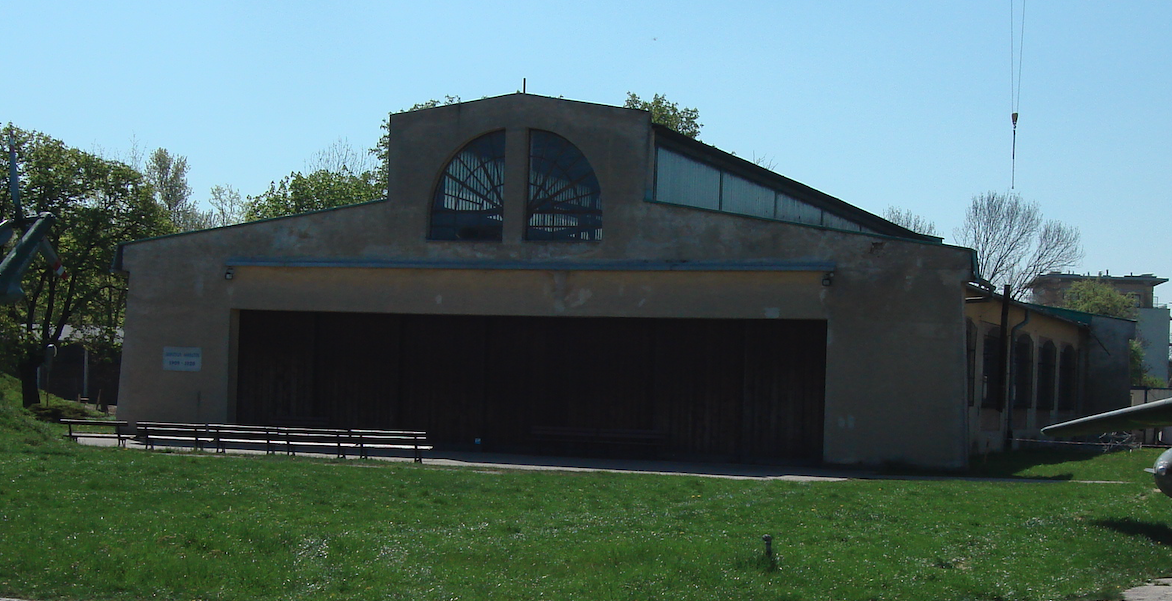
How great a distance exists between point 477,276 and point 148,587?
15.2m

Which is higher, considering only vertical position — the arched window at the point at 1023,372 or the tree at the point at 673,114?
the tree at the point at 673,114

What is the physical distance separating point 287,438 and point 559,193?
7.99 metres

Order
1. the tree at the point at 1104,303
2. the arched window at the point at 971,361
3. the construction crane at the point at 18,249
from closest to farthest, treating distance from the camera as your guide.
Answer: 1. the construction crane at the point at 18,249
2. the arched window at the point at 971,361
3. the tree at the point at 1104,303

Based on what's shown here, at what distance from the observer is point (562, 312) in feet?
80.1

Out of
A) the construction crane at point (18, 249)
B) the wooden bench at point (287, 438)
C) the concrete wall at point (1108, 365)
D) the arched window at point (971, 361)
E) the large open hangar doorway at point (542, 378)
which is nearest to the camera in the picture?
the construction crane at point (18, 249)

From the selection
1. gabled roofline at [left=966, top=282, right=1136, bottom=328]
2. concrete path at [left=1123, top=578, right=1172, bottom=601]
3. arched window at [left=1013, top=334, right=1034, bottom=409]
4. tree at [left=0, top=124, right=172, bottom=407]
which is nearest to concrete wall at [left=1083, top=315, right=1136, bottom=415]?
gabled roofline at [left=966, top=282, right=1136, bottom=328]

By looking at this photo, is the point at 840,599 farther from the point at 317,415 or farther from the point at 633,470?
the point at 317,415

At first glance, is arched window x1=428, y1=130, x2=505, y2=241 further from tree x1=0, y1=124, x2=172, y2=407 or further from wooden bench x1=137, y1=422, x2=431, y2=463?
tree x1=0, y1=124, x2=172, y2=407

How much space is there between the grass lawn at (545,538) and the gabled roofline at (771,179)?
10502 millimetres

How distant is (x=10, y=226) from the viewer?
21734 millimetres

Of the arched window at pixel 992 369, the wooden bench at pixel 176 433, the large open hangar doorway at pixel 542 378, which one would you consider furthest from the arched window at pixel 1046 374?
the wooden bench at pixel 176 433

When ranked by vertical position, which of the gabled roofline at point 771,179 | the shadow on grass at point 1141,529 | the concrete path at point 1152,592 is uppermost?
the gabled roofline at point 771,179

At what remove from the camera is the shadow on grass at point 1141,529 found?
459 inches

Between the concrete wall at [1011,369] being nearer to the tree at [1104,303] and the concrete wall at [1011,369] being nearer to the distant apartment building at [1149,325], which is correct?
the tree at [1104,303]
